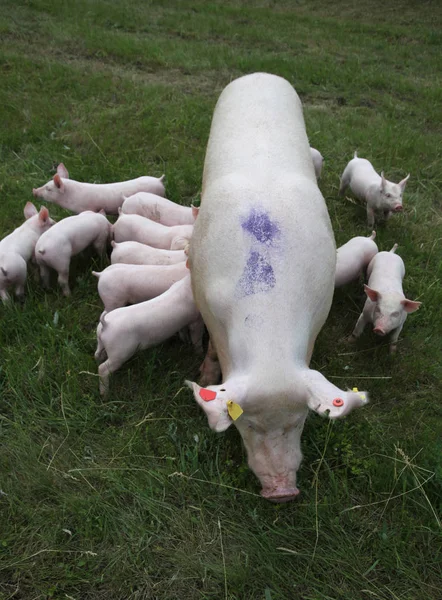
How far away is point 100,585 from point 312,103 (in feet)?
22.0

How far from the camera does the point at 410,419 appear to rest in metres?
3.54

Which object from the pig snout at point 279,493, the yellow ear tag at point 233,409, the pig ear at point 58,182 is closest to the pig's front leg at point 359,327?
the pig snout at point 279,493

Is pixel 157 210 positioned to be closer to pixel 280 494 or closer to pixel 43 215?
pixel 43 215

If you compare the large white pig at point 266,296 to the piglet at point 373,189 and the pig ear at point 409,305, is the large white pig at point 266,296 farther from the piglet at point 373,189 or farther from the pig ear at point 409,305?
the piglet at point 373,189

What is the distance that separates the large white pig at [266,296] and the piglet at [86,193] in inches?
56.2

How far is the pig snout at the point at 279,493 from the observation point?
2.81 meters

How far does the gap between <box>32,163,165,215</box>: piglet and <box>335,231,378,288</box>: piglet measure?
1922 mm

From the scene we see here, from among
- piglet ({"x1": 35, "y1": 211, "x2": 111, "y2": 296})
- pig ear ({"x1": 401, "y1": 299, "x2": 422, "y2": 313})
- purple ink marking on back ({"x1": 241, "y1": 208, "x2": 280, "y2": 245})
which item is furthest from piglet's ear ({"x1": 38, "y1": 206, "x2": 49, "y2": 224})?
pig ear ({"x1": 401, "y1": 299, "x2": 422, "y2": 313})

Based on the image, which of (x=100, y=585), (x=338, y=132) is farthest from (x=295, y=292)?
(x=338, y=132)

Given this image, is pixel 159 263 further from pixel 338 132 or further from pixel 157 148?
pixel 338 132

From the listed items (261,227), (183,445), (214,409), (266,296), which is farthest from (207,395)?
(261,227)

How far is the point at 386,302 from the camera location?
12.6ft

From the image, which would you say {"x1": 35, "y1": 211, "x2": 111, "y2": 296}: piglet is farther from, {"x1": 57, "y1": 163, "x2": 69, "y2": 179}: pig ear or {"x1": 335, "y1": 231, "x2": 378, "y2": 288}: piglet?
{"x1": 335, "y1": 231, "x2": 378, "y2": 288}: piglet

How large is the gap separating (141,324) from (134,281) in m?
0.51
